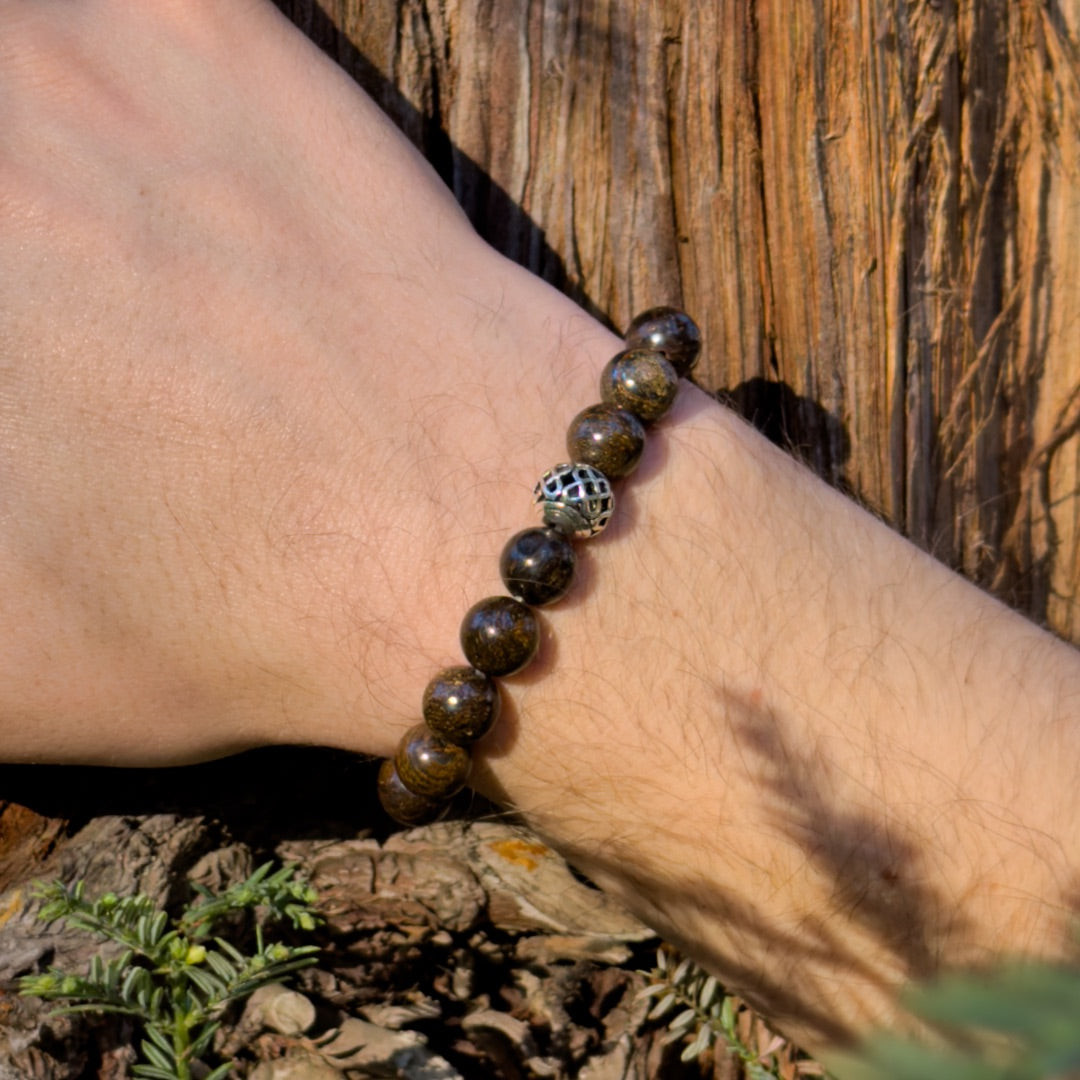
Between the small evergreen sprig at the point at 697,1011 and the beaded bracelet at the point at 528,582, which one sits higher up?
the beaded bracelet at the point at 528,582

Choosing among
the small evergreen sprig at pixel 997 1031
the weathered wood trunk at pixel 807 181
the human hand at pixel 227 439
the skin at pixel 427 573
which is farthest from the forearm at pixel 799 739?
the small evergreen sprig at pixel 997 1031

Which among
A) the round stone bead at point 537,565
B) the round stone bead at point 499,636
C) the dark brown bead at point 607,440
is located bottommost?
the round stone bead at point 499,636

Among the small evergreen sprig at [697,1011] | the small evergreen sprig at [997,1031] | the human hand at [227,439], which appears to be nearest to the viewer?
the small evergreen sprig at [997,1031]

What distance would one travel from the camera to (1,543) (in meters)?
1.61

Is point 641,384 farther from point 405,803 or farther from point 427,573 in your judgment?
point 405,803

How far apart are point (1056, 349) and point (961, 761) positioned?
1.21 meters

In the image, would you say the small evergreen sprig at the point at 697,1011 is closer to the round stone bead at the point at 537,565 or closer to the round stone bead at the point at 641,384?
the round stone bead at the point at 537,565

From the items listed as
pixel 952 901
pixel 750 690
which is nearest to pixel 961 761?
pixel 952 901

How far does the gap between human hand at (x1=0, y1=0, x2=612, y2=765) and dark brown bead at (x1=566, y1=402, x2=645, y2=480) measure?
0.08 m

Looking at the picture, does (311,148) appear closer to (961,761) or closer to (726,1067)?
(961,761)

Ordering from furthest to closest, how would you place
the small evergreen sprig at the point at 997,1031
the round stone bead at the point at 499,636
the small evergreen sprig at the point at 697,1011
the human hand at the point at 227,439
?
1. the small evergreen sprig at the point at 697,1011
2. the human hand at the point at 227,439
3. the round stone bead at the point at 499,636
4. the small evergreen sprig at the point at 997,1031

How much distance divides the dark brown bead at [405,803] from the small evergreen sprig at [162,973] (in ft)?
0.88

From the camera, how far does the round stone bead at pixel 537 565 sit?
1.49m

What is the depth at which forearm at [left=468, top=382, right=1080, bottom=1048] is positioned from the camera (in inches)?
58.7
